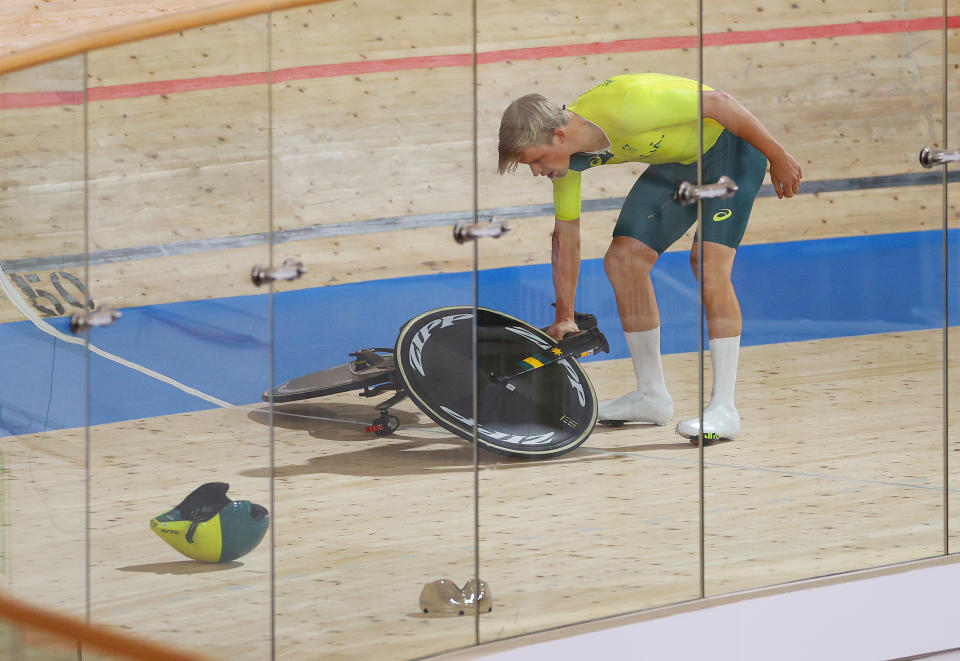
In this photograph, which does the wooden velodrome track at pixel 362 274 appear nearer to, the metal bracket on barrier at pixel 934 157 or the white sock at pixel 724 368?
the white sock at pixel 724 368

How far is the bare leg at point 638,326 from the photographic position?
2.54 meters

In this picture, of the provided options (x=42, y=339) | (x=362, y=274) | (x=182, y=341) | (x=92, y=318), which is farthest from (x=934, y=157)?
(x=42, y=339)

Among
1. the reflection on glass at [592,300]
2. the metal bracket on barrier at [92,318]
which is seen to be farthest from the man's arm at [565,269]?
the metal bracket on barrier at [92,318]

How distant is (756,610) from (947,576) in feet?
1.87

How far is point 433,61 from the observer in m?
2.24

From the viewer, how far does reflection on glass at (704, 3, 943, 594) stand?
108 inches

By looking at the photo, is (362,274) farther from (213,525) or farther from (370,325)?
(213,525)

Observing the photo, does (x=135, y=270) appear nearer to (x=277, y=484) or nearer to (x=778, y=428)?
(x=277, y=484)

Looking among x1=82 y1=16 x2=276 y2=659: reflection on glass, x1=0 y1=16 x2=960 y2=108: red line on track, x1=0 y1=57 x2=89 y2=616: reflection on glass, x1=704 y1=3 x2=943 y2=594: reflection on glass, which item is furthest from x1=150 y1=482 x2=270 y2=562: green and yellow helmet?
x1=704 y1=3 x2=943 y2=594: reflection on glass

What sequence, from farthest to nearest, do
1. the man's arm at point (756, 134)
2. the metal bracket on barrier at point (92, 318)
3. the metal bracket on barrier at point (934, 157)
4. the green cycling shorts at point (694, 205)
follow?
the metal bracket on barrier at point (934, 157), the man's arm at point (756, 134), the green cycling shorts at point (694, 205), the metal bracket on barrier at point (92, 318)

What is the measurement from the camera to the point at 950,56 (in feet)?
9.71

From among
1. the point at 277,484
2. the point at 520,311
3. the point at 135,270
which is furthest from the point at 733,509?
the point at 135,270

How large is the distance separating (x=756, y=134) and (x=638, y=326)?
1.74 feet

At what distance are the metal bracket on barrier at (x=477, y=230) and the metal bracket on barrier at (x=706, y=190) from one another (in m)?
0.48
